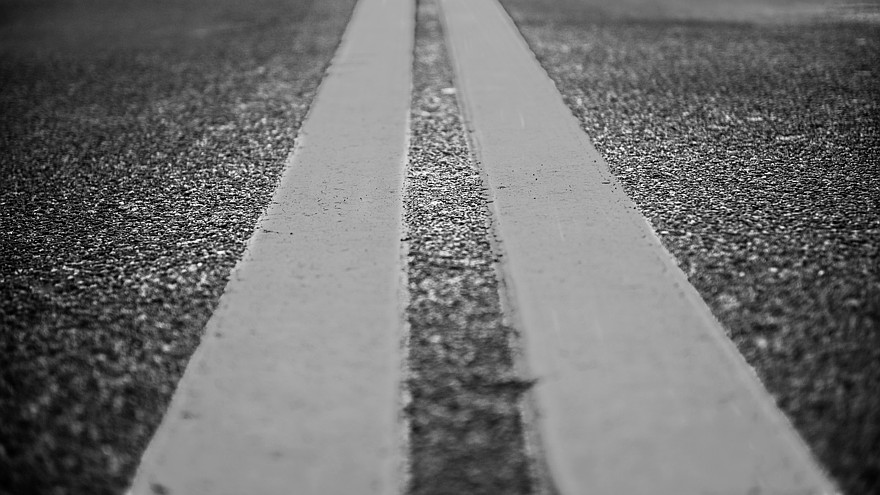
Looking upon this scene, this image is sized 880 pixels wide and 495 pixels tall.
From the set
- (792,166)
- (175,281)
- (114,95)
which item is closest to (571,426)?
(175,281)

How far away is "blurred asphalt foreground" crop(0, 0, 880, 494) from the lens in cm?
103

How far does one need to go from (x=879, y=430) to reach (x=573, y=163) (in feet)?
3.65

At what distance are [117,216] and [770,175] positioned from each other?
161 centimetres

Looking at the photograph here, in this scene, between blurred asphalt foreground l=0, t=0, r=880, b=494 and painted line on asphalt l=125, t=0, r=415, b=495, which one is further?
blurred asphalt foreground l=0, t=0, r=880, b=494

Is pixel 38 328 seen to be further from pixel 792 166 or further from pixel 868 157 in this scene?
pixel 868 157

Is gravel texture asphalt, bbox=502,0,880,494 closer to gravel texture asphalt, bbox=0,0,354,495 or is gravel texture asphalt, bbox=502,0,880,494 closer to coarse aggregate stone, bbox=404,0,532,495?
coarse aggregate stone, bbox=404,0,532,495

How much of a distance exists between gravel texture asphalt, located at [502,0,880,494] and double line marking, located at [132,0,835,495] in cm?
6

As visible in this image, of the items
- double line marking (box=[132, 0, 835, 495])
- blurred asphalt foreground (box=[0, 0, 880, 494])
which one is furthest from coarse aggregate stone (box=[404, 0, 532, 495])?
blurred asphalt foreground (box=[0, 0, 880, 494])

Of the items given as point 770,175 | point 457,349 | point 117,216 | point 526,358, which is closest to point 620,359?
point 526,358

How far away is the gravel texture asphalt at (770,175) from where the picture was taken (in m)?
1.05

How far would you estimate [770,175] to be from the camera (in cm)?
178

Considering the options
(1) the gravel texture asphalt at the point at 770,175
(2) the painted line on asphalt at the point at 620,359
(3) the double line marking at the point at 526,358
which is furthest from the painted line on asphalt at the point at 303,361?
(1) the gravel texture asphalt at the point at 770,175

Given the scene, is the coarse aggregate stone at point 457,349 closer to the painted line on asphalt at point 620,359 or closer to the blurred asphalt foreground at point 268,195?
the painted line on asphalt at point 620,359

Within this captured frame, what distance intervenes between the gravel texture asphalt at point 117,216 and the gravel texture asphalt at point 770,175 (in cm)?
93
